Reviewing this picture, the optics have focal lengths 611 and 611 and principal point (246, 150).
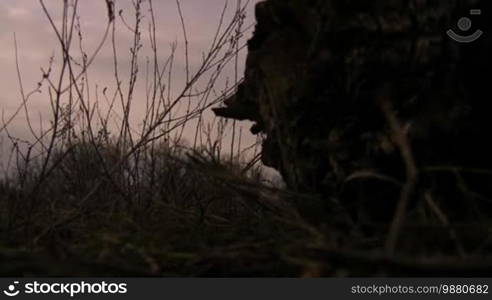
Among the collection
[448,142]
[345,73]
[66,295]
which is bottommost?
[66,295]

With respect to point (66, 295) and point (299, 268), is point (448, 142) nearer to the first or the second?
point (299, 268)

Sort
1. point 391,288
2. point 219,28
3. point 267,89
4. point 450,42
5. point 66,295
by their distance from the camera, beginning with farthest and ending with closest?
point 219,28 < point 267,89 < point 450,42 < point 66,295 < point 391,288

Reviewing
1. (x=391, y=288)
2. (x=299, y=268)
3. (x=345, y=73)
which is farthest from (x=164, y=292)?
(x=345, y=73)

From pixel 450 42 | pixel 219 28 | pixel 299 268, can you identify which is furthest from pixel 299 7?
pixel 219 28

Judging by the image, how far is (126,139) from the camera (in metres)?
3.04

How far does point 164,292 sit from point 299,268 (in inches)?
11.5

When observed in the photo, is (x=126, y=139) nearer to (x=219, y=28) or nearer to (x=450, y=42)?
(x=219, y=28)

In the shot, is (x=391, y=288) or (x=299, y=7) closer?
(x=391, y=288)

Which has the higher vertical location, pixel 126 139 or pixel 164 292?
pixel 126 139

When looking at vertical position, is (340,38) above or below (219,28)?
below

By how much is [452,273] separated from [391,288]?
13cm

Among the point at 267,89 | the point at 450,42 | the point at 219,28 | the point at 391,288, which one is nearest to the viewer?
the point at 391,288

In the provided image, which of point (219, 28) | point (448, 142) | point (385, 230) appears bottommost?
point (385, 230)

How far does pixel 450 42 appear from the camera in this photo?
150cm
